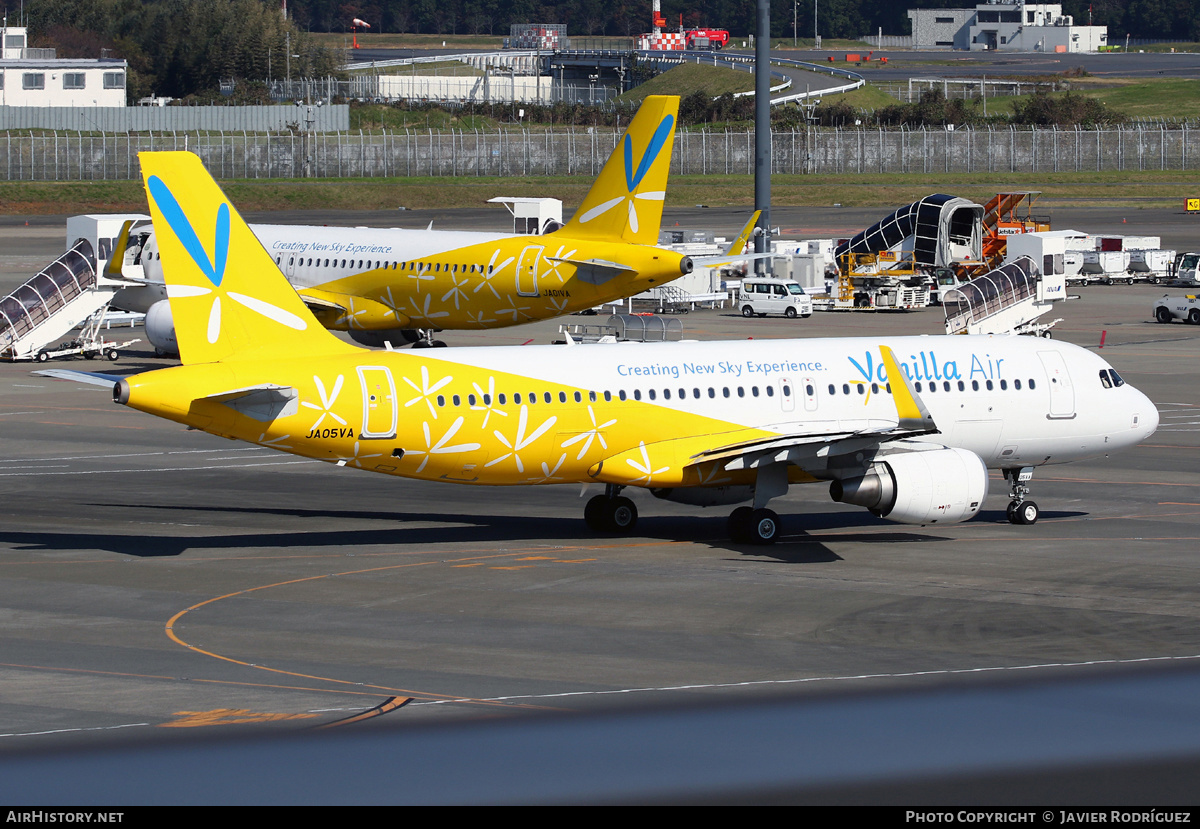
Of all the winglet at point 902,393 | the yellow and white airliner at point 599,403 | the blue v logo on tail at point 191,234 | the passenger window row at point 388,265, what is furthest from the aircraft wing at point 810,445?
the passenger window row at point 388,265

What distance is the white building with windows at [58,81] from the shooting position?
183 m

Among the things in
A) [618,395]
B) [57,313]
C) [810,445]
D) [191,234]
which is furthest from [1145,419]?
[57,313]

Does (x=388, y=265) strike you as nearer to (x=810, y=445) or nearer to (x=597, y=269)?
(x=597, y=269)

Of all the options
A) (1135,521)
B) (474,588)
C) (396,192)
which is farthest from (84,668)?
(396,192)

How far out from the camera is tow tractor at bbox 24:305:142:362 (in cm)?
7544

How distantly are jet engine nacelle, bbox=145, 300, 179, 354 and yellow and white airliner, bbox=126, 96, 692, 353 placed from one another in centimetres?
6

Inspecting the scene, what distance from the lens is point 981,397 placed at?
123 feet

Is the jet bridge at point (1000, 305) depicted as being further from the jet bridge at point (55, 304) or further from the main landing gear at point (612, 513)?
the main landing gear at point (612, 513)

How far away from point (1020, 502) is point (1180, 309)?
56144 millimetres

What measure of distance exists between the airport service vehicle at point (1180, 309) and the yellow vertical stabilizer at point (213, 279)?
68012mm

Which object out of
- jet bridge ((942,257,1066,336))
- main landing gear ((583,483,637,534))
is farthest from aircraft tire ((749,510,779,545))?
jet bridge ((942,257,1066,336))

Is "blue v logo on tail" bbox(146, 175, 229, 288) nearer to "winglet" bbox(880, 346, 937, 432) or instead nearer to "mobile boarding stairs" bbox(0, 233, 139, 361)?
"winglet" bbox(880, 346, 937, 432)

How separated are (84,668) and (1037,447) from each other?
954 inches
